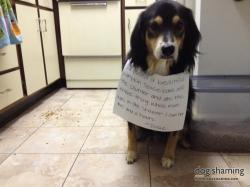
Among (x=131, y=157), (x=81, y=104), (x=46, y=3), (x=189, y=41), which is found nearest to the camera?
(x=189, y=41)

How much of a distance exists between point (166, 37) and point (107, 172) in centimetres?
71

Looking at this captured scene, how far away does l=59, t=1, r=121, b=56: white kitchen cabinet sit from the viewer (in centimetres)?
266

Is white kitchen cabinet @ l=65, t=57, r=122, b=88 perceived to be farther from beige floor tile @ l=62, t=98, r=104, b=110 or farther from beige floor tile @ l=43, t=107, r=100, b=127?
beige floor tile @ l=43, t=107, r=100, b=127

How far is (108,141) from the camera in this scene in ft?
5.08

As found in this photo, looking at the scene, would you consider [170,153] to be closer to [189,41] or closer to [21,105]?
[189,41]

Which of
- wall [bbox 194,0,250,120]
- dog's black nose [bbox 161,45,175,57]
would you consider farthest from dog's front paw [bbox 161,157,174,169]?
dog's black nose [bbox 161,45,175,57]

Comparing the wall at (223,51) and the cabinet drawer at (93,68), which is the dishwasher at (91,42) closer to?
the cabinet drawer at (93,68)

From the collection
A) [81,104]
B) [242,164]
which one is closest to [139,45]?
[242,164]

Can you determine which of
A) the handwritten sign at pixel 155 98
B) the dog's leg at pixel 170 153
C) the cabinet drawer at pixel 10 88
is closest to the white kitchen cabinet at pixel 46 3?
the cabinet drawer at pixel 10 88

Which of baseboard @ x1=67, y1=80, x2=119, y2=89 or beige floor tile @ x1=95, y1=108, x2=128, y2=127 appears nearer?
beige floor tile @ x1=95, y1=108, x2=128, y2=127

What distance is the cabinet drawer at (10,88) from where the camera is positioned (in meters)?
1.77

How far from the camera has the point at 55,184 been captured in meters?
1.13

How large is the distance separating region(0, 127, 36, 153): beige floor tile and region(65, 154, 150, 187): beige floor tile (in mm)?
467

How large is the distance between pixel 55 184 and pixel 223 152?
3.04 ft
